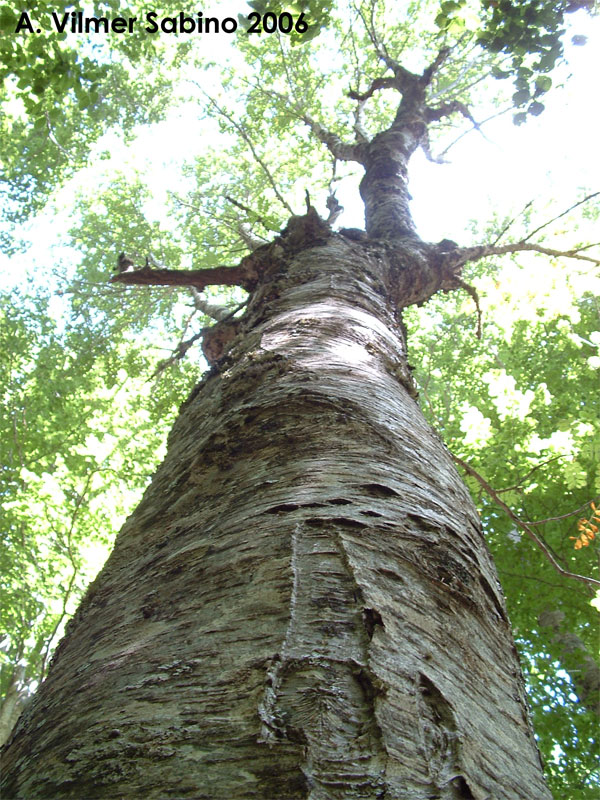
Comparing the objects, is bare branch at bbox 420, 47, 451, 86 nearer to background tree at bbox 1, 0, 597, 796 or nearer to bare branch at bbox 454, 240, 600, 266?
background tree at bbox 1, 0, 597, 796

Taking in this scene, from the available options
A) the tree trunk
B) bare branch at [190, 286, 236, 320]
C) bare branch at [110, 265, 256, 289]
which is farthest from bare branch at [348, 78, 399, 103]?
the tree trunk

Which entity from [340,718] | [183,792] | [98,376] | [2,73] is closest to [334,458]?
[340,718]

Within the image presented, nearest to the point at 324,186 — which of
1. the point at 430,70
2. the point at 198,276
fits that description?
the point at 430,70

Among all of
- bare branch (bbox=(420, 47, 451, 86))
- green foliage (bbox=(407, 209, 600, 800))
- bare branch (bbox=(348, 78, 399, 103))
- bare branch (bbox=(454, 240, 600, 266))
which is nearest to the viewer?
bare branch (bbox=(454, 240, 600, 266))

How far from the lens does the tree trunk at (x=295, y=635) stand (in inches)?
25.0

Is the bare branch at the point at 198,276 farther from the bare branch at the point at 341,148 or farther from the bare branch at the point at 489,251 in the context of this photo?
the bare branch at the point at 341,148

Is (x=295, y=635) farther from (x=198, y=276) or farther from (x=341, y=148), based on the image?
(x=341, y=148)

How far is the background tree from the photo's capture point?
19.8 feet

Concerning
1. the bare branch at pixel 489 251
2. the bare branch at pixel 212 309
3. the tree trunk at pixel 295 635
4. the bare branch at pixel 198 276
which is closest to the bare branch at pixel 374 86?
the bare branch at pixel 212 309

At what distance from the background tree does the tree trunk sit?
325 cm

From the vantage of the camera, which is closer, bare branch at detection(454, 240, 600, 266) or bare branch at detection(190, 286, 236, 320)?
bare branch at detection(454, 240, 600, 266)

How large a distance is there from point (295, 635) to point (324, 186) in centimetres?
1173

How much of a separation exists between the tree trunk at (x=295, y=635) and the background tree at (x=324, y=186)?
3.25 meters

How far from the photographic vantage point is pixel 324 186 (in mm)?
11438
